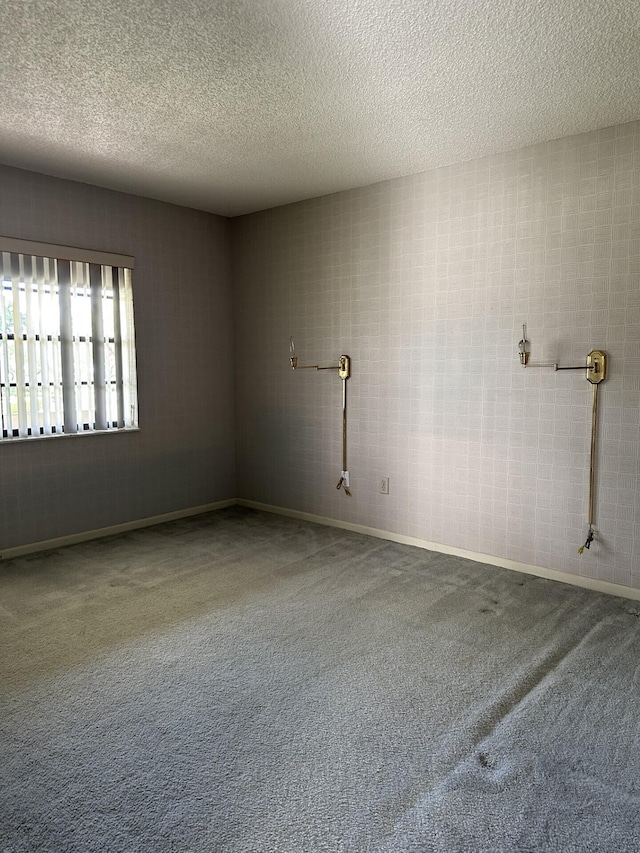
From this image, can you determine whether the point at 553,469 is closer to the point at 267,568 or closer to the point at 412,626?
the point at 412,626

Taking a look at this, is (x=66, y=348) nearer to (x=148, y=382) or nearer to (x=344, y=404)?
(x=148, y=382)

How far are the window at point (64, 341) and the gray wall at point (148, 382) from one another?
0.10 metres

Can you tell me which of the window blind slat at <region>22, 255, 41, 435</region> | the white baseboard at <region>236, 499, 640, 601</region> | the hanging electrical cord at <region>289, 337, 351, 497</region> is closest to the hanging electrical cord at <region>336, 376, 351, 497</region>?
the hanging electrical cord at <region>289, 337, 351, 497</region>

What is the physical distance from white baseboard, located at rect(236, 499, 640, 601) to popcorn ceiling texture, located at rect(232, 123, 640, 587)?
0.14ft

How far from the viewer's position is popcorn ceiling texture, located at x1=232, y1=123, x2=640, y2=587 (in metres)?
3.17

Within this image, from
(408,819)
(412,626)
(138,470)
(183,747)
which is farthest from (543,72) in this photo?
(138,470)

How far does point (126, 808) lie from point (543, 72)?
10.2ft

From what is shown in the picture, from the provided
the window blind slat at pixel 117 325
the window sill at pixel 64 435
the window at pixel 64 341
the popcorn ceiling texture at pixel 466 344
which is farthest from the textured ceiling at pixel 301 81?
the window sill at pixel 64 435

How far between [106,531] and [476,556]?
266 centimetres

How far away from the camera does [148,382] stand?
4.56m

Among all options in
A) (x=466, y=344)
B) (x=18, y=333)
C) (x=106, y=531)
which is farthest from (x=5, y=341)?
(x=466, y=344)

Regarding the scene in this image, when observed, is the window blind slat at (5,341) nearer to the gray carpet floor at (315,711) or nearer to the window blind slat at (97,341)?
the window blind slat at (97,341)

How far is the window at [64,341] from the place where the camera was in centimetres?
373

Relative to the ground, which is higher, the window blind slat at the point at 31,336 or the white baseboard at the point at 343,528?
the window blind slat at the point at 31,336
